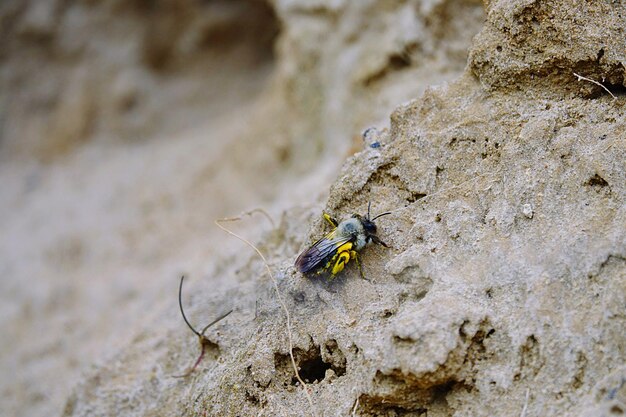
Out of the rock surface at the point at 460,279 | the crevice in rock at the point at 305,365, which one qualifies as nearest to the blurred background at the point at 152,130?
the rock surface at the point at 460,279

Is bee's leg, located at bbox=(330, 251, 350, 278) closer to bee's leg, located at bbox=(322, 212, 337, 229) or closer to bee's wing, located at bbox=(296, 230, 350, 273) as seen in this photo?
bee's wing, located at bbox=(296, 230, 350, 273)

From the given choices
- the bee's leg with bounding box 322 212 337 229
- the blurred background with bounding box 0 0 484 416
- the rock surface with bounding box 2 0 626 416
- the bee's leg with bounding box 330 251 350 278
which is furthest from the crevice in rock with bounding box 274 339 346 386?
the blurred background with bounding box 0 0 484 416

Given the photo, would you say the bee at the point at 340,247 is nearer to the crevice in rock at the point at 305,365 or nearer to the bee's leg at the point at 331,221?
the bee's leg at the point at 331,221

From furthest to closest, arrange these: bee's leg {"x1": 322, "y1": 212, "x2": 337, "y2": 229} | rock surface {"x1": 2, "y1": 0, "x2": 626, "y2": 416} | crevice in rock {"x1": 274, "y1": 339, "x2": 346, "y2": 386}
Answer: bee's leg {"x1": 322, "y1": 212, "x2": 337, "y2": 229} → crevice in rock {"x1": 274, "y1": 339, "x2": 346, "y2": 386} → rock surface {"x1": 2, "y1": 0, "x2": 626, "y2": 416}

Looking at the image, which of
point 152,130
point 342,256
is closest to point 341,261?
point 342,256

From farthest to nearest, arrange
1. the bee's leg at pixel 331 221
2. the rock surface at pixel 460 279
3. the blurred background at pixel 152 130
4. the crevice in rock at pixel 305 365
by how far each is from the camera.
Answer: the blurred background at pixel 152 130 → the bee's leg at pixel 331 221 → the crevice in rock at pixel 305 365 → the rock surface at pixel 460 279

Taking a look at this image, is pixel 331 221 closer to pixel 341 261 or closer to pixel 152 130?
pixel 341 261

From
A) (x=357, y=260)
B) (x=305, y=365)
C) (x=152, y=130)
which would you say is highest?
(x=357, y=260)

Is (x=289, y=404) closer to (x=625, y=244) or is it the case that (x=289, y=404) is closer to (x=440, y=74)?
(x=625, y=244)
